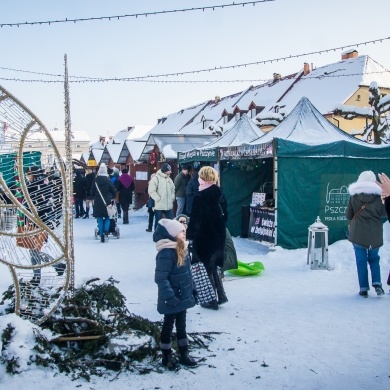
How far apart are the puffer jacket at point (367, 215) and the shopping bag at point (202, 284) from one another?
2039 mm

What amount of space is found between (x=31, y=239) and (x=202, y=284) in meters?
1.82

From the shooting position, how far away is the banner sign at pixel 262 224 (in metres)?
9.85

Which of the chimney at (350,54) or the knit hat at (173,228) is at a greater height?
the chimney at (350,54)

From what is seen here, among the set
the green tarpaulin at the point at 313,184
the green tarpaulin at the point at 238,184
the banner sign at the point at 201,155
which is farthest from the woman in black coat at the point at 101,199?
the green tarpaulin at the point at 313,184

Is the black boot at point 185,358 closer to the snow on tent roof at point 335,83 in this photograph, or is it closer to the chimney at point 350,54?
the snow on tent roof at point 335,83

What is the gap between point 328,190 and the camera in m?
9.62

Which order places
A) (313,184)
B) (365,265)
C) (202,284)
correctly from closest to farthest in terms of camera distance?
(202,284)
(365,265)
(313,184)

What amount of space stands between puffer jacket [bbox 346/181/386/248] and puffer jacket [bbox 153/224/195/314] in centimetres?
285

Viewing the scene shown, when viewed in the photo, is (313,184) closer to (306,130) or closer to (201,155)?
(306,130)

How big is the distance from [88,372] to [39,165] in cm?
161

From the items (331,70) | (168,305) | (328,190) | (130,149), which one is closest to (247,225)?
(328,190)

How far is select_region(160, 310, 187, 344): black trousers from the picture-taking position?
375 centimetres

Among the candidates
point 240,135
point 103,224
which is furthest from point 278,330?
point 240,135

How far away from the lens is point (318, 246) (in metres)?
7.63
